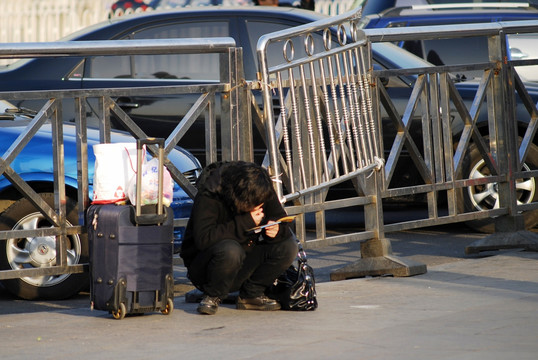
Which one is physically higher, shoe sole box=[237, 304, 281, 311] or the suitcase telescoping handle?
the suitcase telescoping handle

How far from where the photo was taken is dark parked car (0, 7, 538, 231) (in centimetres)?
916

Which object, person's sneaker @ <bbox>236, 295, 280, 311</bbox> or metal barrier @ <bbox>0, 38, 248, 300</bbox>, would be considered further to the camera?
person's sneaker @ <bbox>236, 295, 280, 311</bbox>

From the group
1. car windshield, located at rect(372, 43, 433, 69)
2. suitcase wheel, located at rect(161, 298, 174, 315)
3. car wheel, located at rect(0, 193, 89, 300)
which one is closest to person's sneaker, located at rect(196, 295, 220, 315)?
suitcase wheel, located at rect(161, 298, 174, 315)

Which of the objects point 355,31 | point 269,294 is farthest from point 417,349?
point 355,31

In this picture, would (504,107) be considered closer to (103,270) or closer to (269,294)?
(269,294)

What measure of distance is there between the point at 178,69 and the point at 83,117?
3742mm

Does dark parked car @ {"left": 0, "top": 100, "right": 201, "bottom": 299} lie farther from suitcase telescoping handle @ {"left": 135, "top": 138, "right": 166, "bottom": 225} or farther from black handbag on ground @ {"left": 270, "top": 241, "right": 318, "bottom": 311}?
black handbag on ground @ {"left": 270, "top": 241, "right": 318, "bottom": 311}

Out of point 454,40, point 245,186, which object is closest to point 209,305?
point 245,186

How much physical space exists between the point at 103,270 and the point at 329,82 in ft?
6.11

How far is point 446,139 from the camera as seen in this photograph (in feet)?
24.1

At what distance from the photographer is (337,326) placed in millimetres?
5281

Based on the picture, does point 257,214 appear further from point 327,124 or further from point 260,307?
point 327,124

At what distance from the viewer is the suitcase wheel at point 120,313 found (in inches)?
217

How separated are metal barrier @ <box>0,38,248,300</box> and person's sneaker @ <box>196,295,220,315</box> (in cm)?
57
